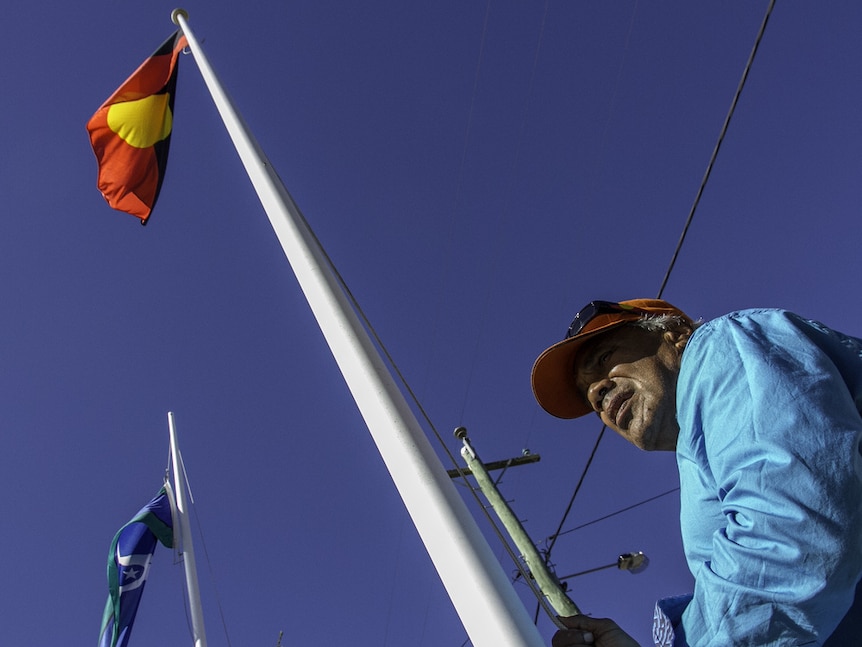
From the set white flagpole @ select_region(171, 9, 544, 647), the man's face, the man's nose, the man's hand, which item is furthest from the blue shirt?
the man's nose

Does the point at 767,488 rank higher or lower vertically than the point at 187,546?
higher

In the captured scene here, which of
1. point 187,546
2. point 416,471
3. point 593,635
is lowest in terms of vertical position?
point 187,546

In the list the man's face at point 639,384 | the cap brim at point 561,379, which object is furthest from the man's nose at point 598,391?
the cap brim at point 561,379

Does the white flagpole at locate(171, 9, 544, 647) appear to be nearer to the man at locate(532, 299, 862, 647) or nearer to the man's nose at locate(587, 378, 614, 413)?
the man at locate(532, 299, 862, 647)

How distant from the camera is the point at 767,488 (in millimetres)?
1087

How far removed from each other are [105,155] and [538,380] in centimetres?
508

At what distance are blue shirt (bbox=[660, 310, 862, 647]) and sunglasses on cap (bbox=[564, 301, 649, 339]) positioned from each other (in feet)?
2.37

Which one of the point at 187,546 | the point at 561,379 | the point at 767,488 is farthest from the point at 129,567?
the point at 767,488

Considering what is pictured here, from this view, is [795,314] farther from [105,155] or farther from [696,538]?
[105,155]

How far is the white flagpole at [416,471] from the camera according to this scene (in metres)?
1.34

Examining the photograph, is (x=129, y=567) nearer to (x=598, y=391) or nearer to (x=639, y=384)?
(x=598, y=391)

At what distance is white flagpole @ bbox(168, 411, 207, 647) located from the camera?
7.91 meters

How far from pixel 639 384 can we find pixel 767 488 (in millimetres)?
857

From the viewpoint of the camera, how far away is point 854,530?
105 centimetres
